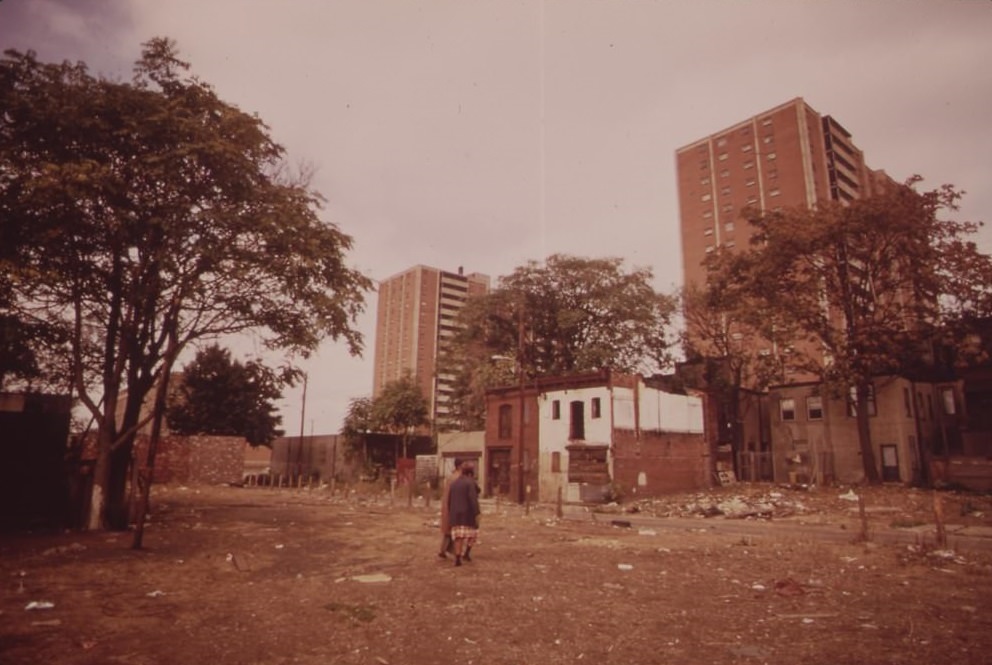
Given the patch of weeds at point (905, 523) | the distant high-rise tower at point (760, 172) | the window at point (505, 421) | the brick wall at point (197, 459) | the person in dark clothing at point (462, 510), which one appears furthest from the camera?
the distant high-rise tower at point (760, 172)

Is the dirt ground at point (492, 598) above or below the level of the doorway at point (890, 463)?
below

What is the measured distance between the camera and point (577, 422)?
33500 mm

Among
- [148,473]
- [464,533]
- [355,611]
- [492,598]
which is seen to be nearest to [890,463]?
[464,533]

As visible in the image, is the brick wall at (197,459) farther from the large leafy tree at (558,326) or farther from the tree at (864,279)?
the tree at (864,279)

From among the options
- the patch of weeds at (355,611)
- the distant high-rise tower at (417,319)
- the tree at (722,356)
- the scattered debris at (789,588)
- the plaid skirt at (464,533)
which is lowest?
the patch of weeds at (355,611)

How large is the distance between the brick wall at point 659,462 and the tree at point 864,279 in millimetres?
7424

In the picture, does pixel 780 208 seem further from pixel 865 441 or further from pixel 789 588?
pixel 789 588

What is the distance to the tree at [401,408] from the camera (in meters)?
49.5

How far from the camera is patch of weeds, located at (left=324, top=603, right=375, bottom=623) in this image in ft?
23.6

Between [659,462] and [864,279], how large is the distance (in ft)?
A: 46.9

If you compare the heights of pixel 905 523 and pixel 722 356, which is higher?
pixel 722 356

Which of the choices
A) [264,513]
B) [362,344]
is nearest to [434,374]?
[264,513]

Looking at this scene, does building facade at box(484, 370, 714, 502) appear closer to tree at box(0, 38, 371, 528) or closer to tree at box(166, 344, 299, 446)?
tree at box(0, 38, 371, 528)

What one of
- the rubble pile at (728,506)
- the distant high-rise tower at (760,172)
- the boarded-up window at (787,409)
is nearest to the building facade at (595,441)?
the rubble pile at (728,506)
